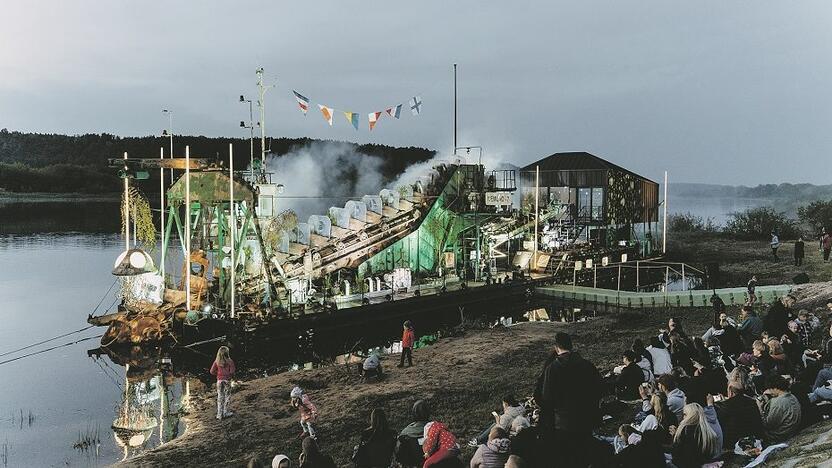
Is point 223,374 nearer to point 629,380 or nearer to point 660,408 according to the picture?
point 629,380

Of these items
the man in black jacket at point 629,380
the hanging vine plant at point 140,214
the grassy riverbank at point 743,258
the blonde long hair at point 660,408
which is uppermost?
the hanging vine plant at point 140,214

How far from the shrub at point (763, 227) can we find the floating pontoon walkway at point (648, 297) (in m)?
32.5

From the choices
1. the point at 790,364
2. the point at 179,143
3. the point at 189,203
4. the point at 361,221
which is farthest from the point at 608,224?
the point at 179,143

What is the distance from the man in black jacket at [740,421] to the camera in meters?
8.64

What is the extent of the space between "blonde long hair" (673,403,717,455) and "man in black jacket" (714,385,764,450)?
3.06ft

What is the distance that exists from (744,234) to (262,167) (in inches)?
1935

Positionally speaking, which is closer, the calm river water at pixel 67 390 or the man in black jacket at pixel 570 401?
the man in black jacket at pixel 570 401

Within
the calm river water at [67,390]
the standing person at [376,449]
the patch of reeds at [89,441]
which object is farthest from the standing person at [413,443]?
the patch of reeds at [89,441]

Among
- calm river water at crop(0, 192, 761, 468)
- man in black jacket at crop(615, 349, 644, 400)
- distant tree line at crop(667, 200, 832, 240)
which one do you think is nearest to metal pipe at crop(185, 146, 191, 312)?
calm river water at crop(0, 192, 761, 468)

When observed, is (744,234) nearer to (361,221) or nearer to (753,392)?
(361,221)

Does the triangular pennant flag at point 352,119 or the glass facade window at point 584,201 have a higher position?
the triangular pennant flag at point 352,119

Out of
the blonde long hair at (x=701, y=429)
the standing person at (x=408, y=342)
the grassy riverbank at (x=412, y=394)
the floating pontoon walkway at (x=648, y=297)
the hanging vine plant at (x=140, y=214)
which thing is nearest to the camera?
the blonde long hair at (x=701, y=429)

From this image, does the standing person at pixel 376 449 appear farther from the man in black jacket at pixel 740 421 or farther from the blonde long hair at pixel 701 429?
the man in black jacket at pixel 740 421

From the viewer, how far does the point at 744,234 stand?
61062 millimetres
